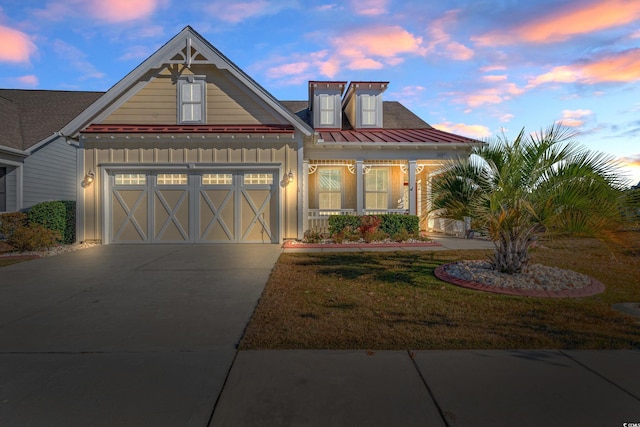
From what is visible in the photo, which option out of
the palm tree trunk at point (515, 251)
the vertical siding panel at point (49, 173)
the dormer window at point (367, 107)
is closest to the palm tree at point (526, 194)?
the palm tree trunk at point (515, 251)

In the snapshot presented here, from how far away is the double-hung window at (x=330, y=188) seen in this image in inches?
599

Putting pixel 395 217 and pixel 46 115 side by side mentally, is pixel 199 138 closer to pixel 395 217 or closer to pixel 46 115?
pixel 395 217

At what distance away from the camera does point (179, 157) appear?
39.8 ft

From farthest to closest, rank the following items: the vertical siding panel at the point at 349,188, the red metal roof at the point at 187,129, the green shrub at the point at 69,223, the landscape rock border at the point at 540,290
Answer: the vertical siding panel at the point at 349,188 → the green shrub at the point at 69,223 → the red metal roof at the point at 187,129 → the landscape rock border at the point at 540,290

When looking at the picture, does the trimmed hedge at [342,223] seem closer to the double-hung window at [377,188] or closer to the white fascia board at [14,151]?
the double-hung window at [377,188]

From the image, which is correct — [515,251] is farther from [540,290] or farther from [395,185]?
[395,185]

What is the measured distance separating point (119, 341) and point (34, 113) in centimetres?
1824

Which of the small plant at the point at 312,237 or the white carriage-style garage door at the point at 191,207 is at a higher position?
the white carriage-style garage door at the point at 191,207

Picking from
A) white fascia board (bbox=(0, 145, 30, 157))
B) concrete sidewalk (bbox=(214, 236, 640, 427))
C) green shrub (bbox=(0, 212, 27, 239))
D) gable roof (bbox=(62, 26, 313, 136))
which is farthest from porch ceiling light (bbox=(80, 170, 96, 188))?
concrete sidewalk (bbox=(214, 236, 640, 427))

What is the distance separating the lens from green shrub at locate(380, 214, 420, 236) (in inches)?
497

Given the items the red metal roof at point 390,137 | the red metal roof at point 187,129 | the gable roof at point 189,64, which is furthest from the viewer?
the red metal roof at point 390,137

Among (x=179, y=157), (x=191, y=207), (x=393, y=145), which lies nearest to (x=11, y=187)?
(x=179, y=157)

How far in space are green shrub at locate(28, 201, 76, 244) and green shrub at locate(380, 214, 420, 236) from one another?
34.1ft

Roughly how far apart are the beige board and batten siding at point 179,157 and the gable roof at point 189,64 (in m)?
0.85
